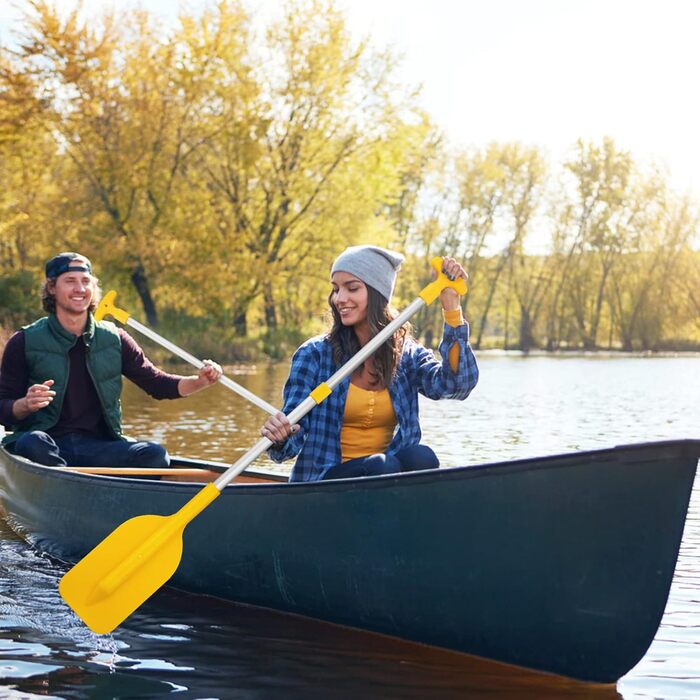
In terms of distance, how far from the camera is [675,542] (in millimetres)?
3322

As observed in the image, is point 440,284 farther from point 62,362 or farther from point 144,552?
point 62,362

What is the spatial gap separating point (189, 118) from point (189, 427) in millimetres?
13271

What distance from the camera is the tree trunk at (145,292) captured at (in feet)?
80.2

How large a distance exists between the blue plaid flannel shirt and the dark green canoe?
9.3 inches

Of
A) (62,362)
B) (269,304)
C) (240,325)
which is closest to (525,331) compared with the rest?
(269,304)

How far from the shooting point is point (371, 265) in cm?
420

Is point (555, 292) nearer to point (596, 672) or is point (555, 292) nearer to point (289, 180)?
point (289, 180)

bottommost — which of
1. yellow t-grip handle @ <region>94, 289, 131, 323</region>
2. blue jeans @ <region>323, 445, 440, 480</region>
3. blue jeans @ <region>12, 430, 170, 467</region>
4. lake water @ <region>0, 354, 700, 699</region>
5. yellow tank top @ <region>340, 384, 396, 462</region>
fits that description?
lake water @ <region>0, 354, 700, 699</region>

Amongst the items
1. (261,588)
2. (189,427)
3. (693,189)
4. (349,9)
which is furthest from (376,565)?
(693,189)

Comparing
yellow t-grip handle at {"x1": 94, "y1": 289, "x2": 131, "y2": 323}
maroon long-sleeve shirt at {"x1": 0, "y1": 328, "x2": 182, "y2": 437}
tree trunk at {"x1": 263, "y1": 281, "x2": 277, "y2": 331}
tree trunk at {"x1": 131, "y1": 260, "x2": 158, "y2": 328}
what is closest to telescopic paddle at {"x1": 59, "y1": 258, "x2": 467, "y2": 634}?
maroon long-sleeve shirt at {"x1": 0, "y1": 328, "x2": 182, "y2": 437}

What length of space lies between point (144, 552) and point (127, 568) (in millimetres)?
85

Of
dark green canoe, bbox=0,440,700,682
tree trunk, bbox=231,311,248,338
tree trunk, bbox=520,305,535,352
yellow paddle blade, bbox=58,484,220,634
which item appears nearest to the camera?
dark green canoe, bbox=0,440,700,682

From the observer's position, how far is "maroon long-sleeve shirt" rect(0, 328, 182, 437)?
539 centimetres

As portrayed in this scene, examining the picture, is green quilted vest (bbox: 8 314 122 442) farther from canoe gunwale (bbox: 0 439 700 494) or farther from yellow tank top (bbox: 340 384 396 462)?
yellow tank top (bbox: 340 384 396 462)
